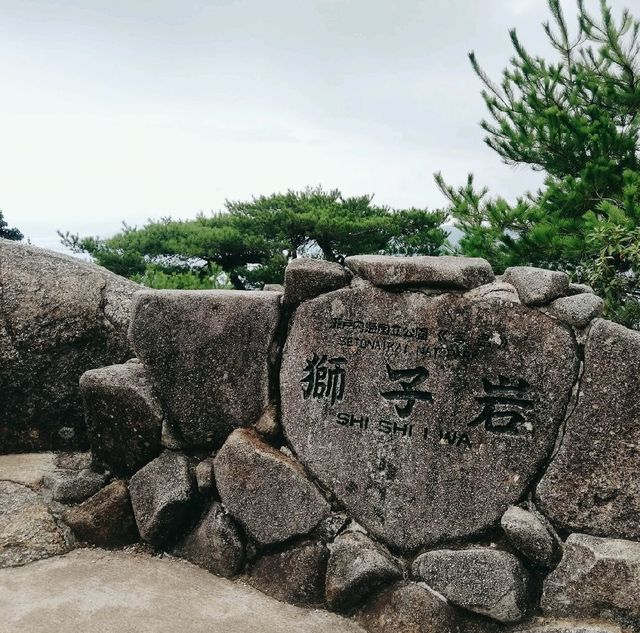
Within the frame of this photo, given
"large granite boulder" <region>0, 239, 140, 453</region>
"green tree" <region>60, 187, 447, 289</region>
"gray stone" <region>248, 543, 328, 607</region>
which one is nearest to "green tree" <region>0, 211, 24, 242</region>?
"green tree" <region>60, 187, 447, 289</region>

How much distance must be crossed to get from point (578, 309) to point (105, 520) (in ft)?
11.1

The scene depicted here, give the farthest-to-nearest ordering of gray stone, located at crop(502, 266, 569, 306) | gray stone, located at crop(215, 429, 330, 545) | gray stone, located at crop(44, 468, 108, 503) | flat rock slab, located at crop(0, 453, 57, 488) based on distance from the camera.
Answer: flat rock slab, located at crop(0, 453, 57, 488)
gray stone, located at crop(44, 468, 108, 503)
gray stone, located at crop(215, 429, 330, 545)
gray stone, located at crop(502, 266, 569, 306)

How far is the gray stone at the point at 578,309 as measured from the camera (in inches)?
154

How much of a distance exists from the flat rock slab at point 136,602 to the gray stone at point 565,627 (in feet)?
3.18

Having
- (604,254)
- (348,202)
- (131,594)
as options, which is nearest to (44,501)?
(131,594)

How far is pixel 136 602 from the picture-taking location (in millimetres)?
4188

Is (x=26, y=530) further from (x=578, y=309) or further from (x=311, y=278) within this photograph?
(x=578, y=309)

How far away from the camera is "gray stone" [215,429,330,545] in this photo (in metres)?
4.44

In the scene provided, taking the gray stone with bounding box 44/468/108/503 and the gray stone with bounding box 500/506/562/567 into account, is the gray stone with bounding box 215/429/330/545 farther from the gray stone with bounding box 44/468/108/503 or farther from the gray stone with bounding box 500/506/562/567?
the gray stone with bounding box 500/506/562/567

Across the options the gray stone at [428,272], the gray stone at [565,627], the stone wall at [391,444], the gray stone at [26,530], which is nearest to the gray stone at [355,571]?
the stone wall at [391,444]

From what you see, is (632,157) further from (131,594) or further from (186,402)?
(131,594)

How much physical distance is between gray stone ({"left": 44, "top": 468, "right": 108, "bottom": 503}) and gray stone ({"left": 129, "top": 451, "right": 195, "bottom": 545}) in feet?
1.11

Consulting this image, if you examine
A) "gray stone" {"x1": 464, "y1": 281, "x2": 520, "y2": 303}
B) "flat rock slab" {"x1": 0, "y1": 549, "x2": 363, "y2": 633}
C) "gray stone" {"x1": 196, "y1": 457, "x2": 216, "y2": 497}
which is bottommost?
"flat rock slab" {"x1": 0, "y1": 549, "x2": 363, "y2": 633}

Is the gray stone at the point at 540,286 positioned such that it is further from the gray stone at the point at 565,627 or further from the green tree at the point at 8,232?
the green tree at the point at 8,232
